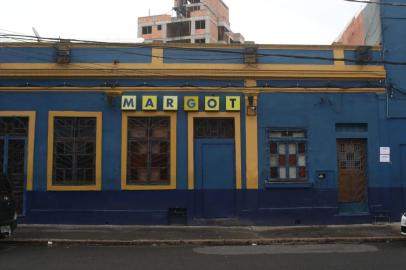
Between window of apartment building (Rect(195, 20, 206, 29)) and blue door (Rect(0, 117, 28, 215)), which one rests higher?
window of apartment building (Rect(195, 20, 206, 29))

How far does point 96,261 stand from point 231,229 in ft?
17.0

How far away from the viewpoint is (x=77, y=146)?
14.4 m

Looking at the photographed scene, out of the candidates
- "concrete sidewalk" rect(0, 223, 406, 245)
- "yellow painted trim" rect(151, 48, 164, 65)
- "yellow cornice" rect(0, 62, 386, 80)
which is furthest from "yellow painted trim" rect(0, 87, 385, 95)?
"concrete sidewalk" rect(0, 223, 406, 245)

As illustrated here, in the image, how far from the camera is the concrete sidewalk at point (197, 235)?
38.1ft

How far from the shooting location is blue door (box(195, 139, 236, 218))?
14375 millimetres

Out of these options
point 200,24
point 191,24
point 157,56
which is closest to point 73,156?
point 157,56

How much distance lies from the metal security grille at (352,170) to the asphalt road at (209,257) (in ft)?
11.0

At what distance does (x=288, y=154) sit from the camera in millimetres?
14648

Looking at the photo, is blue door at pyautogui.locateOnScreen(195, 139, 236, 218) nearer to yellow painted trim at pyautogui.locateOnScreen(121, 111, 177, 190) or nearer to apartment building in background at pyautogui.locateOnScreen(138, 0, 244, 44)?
yellow painted trim at pyautogui.locateOnScreen(121, 111, 177, 190)

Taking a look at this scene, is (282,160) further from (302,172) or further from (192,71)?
(192,71)

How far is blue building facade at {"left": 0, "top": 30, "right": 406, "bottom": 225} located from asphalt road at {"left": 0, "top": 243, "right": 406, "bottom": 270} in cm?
317

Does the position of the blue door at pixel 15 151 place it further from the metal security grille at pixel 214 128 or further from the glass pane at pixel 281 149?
the glass pane at pixel 281 149

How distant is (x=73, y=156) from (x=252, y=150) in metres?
5.21

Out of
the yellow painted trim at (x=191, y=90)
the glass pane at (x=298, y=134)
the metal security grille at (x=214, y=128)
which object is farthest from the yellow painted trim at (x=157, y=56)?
the glass pane at (x=298, y=134)
